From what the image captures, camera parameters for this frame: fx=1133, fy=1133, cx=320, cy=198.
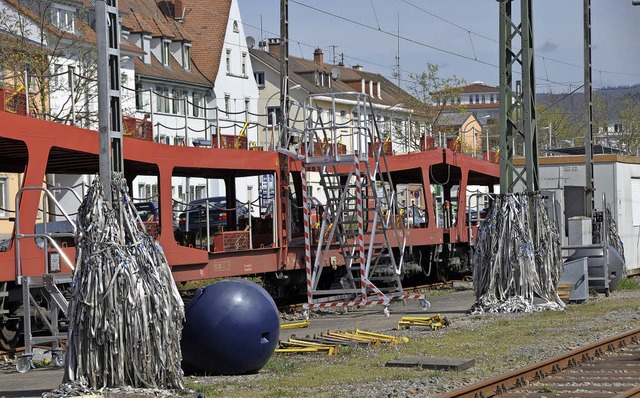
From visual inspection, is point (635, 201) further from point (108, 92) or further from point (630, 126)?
point (630, 126)

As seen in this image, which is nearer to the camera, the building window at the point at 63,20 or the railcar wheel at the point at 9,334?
the railcar wheel at the point at 9,334

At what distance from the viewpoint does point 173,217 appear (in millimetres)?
24125

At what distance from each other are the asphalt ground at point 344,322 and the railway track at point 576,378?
4.87 metres

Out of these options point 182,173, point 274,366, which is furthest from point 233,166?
point 274,366

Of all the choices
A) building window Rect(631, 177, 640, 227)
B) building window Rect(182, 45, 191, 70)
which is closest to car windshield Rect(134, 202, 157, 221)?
building window Rect(631, 177, 640, 227)

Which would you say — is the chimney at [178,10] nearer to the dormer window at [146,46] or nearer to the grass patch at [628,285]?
the dormer window at [146,46]

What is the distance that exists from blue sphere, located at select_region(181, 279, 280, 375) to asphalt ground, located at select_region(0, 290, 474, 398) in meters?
1.70

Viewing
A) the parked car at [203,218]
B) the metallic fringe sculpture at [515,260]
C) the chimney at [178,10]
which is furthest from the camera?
the chimney at [178,10]

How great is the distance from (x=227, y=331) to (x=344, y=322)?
827 centimetres

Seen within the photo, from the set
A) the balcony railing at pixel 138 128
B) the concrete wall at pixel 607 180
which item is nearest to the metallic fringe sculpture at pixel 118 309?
the balcony railing at pixel 138 128

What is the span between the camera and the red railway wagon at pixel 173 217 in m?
17.0

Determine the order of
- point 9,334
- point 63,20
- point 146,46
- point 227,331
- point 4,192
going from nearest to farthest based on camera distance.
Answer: point 227,331 → point 9,334 → point 4,192 → point 63,20 → point 146,46

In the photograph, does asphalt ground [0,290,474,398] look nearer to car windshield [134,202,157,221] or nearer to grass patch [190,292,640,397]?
grass patch [190,292,640,397]

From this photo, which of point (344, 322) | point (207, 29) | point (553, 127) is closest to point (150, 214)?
point (344, 322)
